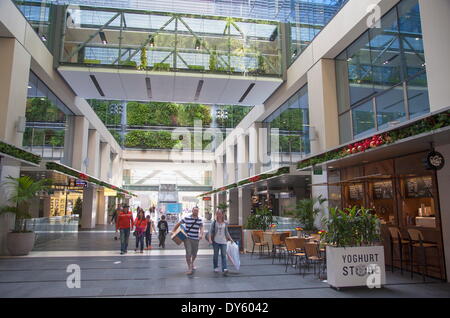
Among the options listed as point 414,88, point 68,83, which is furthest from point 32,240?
point 414,88

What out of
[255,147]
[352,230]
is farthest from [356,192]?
[255,147]

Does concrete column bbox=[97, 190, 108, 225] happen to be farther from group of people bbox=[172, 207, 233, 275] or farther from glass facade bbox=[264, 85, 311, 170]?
group of people bbox=[172, 207, 233, 275]

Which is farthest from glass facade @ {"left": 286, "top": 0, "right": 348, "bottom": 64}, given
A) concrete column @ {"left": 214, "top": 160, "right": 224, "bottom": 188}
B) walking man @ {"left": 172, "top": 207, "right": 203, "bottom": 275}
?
concrete column @ {"left": 214, "top": 160, "right": 224, "bottom": 188}

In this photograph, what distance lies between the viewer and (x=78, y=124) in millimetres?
19656

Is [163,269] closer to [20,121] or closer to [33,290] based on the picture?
[33,290]

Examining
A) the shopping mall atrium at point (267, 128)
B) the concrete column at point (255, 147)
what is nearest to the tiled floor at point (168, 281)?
the shopping mall atrium at point (267, 128)

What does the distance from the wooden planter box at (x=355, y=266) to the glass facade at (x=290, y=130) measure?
23.3 ft

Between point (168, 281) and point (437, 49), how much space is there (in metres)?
7.58

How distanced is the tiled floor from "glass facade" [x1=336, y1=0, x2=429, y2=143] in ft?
11.4

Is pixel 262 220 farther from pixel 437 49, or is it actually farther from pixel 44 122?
pixel 44 122

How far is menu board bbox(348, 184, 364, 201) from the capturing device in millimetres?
10328

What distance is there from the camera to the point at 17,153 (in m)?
9.60

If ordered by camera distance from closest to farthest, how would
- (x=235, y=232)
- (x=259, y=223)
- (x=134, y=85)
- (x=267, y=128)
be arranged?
(x=235, y=232) < (x=259, y=223) < (x=134, y=85) < (x=267, y=128)
